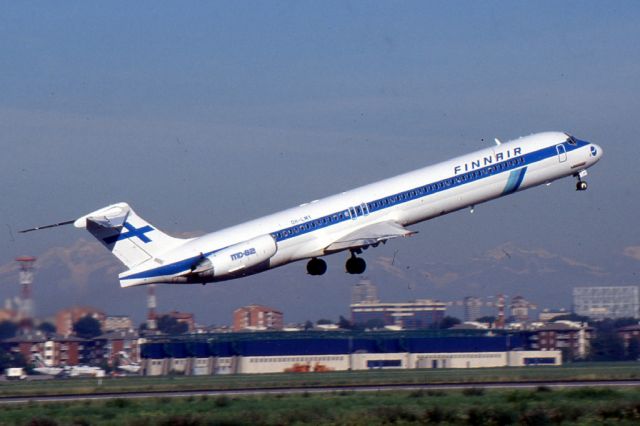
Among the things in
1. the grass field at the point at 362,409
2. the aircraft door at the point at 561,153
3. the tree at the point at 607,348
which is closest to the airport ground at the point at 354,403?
the grass field at the point at 362,409

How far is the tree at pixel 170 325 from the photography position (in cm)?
10888

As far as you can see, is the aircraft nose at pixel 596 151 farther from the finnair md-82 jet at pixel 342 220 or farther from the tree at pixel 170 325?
the tree at pixel 170 325

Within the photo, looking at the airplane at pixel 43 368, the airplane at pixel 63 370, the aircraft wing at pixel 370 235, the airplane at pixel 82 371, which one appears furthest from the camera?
the airplane at pixel 43 368

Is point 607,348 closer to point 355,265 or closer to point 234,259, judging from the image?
point 355,265

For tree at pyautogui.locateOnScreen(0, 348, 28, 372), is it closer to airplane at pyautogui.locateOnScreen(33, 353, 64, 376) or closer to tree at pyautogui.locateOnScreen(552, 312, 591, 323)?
airplane at pyautogui.locateOnScreen(33, 353, 64, 376)

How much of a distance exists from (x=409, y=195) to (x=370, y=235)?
2930 millimetres

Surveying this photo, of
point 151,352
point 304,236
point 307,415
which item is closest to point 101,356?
point 151,352

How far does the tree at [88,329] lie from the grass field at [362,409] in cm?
2802

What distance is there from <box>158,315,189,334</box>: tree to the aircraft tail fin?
175ft

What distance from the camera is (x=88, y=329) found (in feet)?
288

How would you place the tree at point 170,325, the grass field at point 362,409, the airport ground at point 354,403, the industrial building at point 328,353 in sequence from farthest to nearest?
1. the tree at point 170,325
2. the industrial building at point 328,353
3. the airport ground at point 354,403
4. the grass field at point 362,409

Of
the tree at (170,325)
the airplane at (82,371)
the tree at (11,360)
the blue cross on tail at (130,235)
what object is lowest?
the airplane at (82,371)

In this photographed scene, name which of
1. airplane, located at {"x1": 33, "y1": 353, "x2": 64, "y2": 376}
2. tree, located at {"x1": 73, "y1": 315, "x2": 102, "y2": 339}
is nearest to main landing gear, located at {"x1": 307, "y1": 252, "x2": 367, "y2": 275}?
tree, located at {"x1": 73, "y1": 315, "x2": 102, "y2": 339}

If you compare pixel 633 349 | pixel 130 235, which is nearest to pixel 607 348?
pixel 633 349
